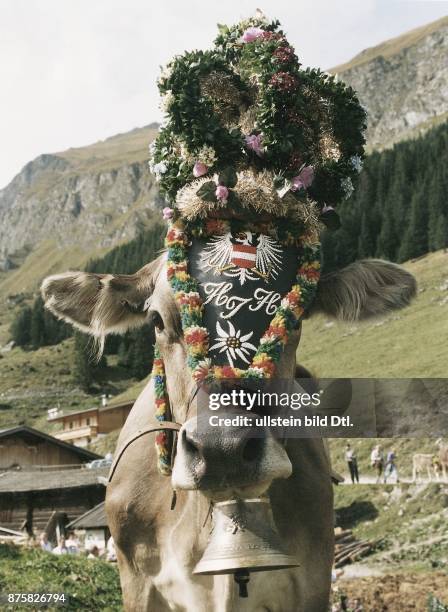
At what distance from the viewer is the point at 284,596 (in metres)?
5.82

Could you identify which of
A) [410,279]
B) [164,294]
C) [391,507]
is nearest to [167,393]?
[164,294]

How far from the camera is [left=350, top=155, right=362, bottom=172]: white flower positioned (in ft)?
20.9

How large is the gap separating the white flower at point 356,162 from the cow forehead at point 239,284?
118cm

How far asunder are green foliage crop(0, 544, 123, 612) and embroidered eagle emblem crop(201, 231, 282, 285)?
10196 mm

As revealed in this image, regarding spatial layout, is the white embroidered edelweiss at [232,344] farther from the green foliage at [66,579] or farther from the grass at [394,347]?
the grass at [394,347]

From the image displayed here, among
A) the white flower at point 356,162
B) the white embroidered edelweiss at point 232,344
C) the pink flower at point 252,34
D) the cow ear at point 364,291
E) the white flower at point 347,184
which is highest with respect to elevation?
the pink flower at point 252,34

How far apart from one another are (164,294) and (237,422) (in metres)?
1.50

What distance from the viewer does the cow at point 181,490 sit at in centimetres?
548

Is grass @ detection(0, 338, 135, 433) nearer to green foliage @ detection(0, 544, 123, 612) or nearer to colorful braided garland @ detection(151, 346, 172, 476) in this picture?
green foliage @ detection(0, 544, 123, 612)

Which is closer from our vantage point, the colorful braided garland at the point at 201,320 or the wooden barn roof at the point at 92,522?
the colorful braided garland at the point at 201,320

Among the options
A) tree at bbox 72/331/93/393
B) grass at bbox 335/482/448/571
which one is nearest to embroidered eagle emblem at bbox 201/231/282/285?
grass at bbox 335/482/448/571

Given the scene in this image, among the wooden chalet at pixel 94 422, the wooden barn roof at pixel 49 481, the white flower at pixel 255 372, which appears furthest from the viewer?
the wooden chalet at pixel 94 422

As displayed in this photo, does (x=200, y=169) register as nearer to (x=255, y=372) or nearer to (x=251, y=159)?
(x=251, y=159)

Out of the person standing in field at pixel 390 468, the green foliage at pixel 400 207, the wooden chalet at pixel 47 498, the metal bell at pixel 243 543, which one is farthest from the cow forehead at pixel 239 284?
the green foliage at pixel 400 207
